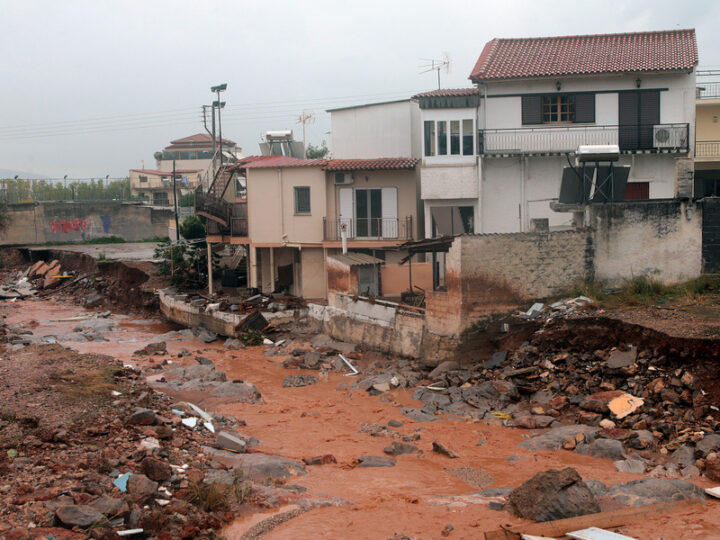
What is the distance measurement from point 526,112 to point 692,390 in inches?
593

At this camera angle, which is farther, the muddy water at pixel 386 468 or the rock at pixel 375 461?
the rock at pixel 375 461

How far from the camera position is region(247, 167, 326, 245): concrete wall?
91.5 feet

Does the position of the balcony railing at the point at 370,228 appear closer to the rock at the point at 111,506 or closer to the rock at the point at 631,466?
the rock at the point at 631,466

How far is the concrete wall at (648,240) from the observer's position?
18.7 meters

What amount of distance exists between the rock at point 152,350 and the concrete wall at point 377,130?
406 inches

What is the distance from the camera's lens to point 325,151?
5728cm

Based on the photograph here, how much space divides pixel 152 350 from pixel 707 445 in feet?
57.9

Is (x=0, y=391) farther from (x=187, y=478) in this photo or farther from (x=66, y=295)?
(x=66, y=295)

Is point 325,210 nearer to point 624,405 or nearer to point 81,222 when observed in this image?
point 624,405

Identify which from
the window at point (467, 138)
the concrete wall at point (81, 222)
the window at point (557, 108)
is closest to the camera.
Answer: the window at point (467, 138)

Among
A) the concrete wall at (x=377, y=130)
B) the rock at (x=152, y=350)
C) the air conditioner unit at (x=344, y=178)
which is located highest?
the concrete wall at (x=377, y=130)

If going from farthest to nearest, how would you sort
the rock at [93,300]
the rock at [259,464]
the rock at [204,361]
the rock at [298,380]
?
the rock at [93,300] → the rock at [204,361] → the rock at [298,380] → the rock at [259,464]

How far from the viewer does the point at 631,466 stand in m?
11.7

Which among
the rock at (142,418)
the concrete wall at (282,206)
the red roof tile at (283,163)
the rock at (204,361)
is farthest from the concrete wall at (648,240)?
the red roof tile at (283,163)
